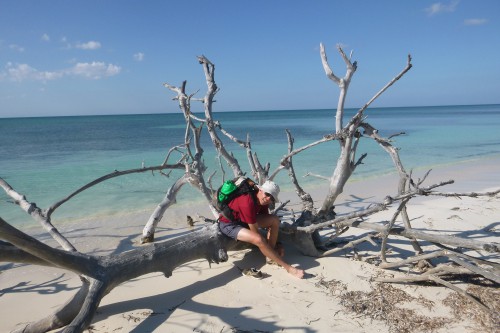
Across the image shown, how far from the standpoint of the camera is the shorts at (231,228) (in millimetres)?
3588

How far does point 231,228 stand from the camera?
142 inches

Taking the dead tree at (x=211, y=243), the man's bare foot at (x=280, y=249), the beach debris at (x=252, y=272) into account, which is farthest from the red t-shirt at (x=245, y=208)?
the man's bare foot at (x=280, y=249)

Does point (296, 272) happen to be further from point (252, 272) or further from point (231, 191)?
point (231, 191)

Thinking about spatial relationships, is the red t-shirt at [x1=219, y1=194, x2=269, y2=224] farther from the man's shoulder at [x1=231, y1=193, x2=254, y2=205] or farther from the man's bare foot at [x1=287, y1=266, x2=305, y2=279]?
the man's bare foot at [x1=287, y1=266, x2=305, y2=279]

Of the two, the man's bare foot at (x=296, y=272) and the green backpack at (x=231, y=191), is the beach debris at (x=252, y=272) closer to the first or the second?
the man's bare foot at (x=296, y=272)

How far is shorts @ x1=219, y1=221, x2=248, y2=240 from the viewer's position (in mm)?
3588

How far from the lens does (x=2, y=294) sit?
355cm

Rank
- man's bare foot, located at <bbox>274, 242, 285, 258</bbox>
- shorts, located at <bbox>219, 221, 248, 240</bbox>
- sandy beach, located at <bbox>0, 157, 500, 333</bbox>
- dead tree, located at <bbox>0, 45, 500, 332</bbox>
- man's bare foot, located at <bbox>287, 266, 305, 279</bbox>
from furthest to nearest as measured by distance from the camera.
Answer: man's bare foot, located at <bbox>274, 242, 285, 258</bbox>
shorts, located at <bbox>219, 221, 248, 240</bbox>
man's bare foot, located at <bbox>287, 266, 305, 279</bbox>
sandy beach, located at <bbox>0, 157, 500, 333</bbox>
dead tree, located at <bbox>0, 45, 500, 332</bbox>

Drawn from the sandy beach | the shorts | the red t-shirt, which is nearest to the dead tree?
the shorts

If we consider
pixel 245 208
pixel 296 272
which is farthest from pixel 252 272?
pixel 245 208

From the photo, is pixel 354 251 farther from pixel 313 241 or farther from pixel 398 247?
pixel 398 247

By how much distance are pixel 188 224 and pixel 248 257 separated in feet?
7.13

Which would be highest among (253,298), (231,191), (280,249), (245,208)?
(231,191)

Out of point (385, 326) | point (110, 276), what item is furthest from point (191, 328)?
point (385, 326)
